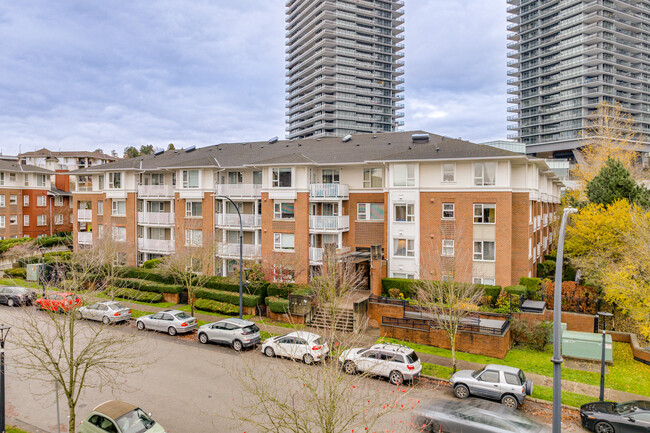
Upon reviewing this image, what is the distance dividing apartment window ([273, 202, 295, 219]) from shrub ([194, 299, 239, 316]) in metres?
8.05

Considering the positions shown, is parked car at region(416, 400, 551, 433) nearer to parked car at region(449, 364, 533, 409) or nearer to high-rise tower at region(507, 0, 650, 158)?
parked car at region(449, 364, 533, 409)

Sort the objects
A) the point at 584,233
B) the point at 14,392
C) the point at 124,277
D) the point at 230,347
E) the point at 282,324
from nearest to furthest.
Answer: the point at 14,392 → the point at 230,347 → the point at 282,324 → the point at 584,233 → the point at 124,277

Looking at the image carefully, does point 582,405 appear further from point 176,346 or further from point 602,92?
point 602,92

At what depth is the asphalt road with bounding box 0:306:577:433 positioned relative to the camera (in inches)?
550

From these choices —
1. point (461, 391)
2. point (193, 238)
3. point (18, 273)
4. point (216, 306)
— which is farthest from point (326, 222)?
point (18, 273)

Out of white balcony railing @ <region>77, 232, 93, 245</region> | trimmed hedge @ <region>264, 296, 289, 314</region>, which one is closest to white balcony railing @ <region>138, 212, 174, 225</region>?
white balcony railing @ <region>77, 232, 93, 245</region>

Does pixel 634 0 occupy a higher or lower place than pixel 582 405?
higher

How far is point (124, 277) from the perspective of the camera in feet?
114

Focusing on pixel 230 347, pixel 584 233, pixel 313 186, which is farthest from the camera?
pixel 313 186

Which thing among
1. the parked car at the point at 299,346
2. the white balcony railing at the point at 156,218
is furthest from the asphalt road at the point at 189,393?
the white balcony railing at the point at 156,218

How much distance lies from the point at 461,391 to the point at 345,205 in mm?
19587

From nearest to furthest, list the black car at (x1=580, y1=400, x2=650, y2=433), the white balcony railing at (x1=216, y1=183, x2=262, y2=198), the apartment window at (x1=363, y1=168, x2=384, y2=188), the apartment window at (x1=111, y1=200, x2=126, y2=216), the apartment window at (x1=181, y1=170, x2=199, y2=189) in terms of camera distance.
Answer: the black car at (x1=580, y1=400, x2=650, y2=433) < the apartment window at (x1=363, y1=168, x2=384, y2=188) < the white balcony railing at (x1=216, y1=183, x2=262, y2=198) < the apartment window at (x1=181, y1=170, x2=199, y2=189) < the apartment window at (x1=111, y1=200, x2=126, y2=216)

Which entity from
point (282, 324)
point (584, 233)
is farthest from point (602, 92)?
point (282, 324)

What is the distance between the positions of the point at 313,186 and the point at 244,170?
7595 millimetres
